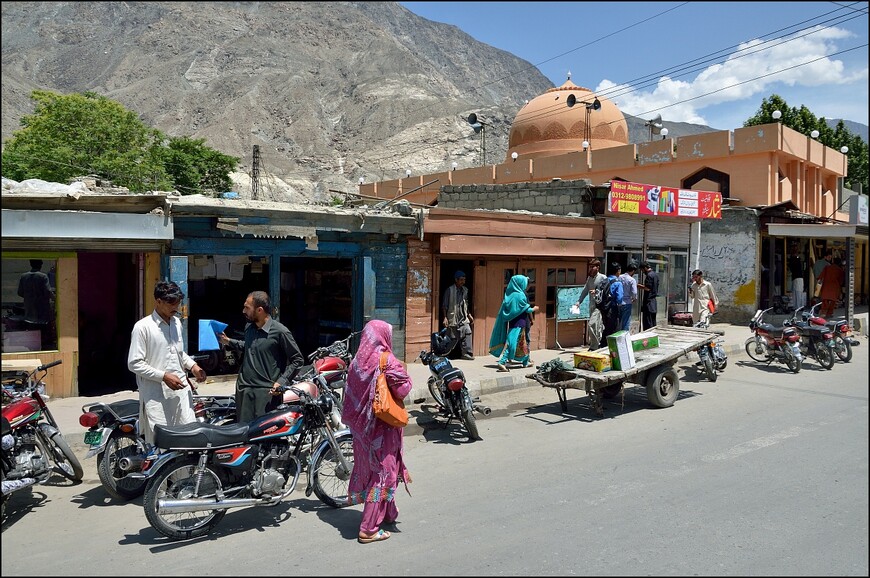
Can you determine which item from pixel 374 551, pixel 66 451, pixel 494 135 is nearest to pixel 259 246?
pixel 66 451

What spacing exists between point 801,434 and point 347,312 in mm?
7429

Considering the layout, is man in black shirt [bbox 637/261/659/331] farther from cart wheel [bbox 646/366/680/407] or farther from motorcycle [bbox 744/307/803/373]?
cart wheel [bbox 646/366/680/407]

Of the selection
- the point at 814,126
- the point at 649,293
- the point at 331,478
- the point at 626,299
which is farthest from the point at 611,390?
the point at 814,126

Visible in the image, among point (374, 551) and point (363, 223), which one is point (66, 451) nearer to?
point (374, 551)

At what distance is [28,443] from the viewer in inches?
203

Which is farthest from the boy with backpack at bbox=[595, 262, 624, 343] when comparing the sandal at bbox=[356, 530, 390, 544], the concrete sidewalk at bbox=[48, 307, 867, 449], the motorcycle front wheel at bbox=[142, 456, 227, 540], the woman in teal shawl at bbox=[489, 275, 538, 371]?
the motorcycle front wheel at bbox=[142, 456, 227, 540]

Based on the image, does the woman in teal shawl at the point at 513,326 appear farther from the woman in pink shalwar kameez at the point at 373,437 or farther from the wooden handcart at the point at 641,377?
the woman in pink shalwar kameez at the point at 373,437

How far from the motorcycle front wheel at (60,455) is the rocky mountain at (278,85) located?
58.4 meters

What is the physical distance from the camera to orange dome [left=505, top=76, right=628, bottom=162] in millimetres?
30406

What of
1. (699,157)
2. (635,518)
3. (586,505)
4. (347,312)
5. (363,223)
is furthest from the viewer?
(699,157)

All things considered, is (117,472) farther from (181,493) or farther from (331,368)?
(331,368)

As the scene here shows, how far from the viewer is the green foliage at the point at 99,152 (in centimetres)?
3659

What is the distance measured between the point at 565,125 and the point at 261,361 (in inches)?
1092

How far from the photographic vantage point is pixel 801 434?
6980 mm
